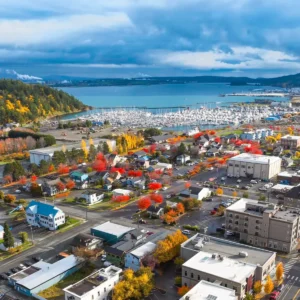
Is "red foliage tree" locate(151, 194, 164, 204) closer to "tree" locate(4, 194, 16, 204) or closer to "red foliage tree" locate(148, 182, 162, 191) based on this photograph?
"red foliage tree" locate(148, 182, 162, 191)

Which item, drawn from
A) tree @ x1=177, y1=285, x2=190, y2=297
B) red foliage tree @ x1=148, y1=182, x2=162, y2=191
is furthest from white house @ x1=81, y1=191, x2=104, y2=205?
tree @ x1=177, y1=285, x2=190, y2=297

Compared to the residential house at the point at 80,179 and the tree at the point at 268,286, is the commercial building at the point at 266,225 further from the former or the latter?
the residential house at the point at 80,179

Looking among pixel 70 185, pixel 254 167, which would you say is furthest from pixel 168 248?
pixel 254 167

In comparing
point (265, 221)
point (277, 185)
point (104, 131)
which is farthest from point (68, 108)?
point (265, 221)

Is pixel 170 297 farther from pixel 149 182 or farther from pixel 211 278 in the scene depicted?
pixel 149 182

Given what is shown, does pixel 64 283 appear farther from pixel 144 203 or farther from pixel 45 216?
pixel 144 203

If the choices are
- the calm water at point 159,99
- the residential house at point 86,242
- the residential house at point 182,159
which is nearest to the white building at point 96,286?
the residential house at point 86,242

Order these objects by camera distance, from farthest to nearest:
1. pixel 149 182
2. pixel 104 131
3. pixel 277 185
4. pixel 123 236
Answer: pixel 104 131, pixel 149 182, pixel 277 185, pixel 123 236
